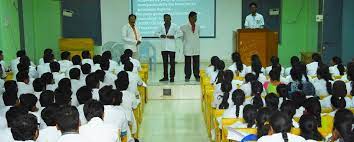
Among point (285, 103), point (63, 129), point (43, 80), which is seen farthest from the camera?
point (43, 80)

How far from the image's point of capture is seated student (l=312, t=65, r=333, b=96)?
7.05 meters

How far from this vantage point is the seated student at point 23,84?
23.0 ft

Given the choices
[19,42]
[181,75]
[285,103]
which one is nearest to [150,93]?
[181,75]

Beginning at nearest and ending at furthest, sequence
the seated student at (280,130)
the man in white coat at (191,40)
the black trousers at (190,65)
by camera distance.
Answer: the seated student at (280,130) → the man in white coat at (191,40) → the black trousers at (190,65)

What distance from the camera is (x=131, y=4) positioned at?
13.3 metres

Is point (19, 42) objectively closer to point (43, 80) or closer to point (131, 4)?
point (131, 4)

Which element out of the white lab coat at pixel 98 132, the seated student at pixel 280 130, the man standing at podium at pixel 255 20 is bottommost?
the white lab coat at pixel 98 132

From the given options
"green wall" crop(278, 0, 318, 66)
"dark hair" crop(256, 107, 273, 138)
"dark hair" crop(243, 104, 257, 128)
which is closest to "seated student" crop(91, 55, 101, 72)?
"dark hair" crop(243, 104, 257, 128)

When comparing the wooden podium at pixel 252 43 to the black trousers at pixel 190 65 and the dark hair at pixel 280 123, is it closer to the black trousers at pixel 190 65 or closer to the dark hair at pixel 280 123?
the black trousers at pixel 190 65

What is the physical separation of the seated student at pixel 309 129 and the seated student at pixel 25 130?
7.19 feet

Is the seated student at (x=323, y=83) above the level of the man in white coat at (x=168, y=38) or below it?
below

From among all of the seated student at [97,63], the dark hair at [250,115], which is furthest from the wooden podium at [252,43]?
the dark hair at [250,115]

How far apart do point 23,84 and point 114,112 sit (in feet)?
7.88

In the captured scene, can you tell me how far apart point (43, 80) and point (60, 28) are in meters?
6.32
